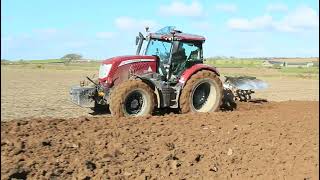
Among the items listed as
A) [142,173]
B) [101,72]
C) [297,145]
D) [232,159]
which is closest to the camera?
[142,173]

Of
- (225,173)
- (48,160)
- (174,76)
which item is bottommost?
(225,173)

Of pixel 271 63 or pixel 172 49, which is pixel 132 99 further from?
pixel 271 63

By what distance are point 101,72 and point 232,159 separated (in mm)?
4703

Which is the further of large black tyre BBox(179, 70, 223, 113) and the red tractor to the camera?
large black tyre BBox(179, 70, 223, 113)

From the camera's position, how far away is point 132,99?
431 inches

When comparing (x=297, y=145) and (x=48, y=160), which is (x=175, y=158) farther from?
(x=297, y=145)

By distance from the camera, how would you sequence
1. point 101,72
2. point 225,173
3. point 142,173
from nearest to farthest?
point 142,173
point 225,173
point 101,72

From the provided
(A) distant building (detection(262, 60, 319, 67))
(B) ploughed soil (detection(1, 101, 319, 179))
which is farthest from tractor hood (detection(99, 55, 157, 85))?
(A) distant building (detection(262, 60, 319, 67))

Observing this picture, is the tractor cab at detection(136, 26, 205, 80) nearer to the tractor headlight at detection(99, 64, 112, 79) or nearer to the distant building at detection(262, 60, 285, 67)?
the tractor headlight at detection(99, 64, 112, 79)

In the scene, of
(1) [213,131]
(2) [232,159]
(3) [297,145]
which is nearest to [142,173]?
(2) [232,159]

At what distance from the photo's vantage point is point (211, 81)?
12281 mm

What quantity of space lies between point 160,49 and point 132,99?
1943 millimetres

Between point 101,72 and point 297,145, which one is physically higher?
point 101,72

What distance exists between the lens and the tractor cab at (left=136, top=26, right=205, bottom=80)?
12.1m
